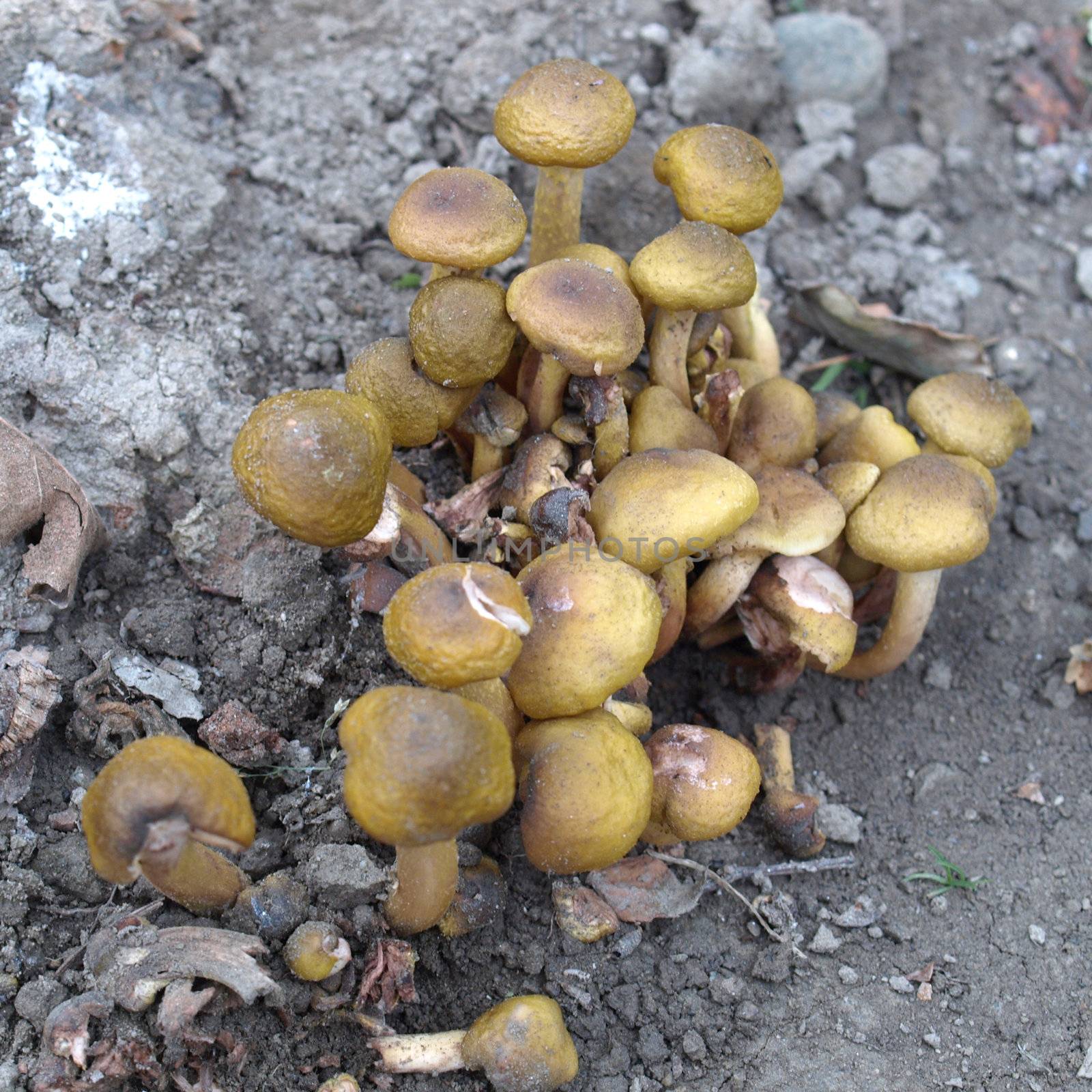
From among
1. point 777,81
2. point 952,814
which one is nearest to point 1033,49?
point 777,81

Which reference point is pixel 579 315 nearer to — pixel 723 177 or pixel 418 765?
pixel 723 177

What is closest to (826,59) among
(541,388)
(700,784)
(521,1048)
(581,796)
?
(541,388)

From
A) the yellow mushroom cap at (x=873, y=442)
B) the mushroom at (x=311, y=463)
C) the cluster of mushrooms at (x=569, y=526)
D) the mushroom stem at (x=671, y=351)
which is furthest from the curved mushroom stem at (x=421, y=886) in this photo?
the yellow mushroom cap at (x=873, y=442)

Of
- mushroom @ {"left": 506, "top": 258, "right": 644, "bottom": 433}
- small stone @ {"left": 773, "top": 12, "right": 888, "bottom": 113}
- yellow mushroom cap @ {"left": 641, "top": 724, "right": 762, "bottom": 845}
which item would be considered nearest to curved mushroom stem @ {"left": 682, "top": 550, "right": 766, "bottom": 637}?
yellow mushroom cap @ {"left": 641, "top": 724, "right": 762, "bottom": 845}

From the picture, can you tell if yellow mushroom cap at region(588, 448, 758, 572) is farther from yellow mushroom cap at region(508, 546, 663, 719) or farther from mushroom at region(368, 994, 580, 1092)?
mushroom at region(368, 994, 580, 1092)

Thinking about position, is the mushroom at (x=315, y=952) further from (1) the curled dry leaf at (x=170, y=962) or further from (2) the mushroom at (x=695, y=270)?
(2) the mushroom at (x=695, y=270)

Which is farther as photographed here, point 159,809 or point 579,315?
point 579,315

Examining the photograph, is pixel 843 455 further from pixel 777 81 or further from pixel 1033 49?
pixel 1033 49
